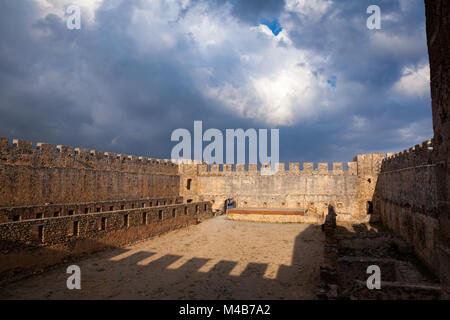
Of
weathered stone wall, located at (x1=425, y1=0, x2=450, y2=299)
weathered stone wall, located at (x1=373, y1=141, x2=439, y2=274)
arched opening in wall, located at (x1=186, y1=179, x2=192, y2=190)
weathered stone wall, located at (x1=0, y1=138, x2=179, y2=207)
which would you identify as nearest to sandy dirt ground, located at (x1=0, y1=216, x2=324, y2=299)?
weathered stone wall, located at (x1=373, y1=141, x2=439, y2=274)

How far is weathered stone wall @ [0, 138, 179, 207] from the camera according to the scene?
13.7m

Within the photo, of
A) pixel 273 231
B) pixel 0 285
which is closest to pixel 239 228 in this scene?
pixel 273 231

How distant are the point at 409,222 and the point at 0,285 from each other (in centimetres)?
1407

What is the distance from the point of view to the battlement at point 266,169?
2180cm

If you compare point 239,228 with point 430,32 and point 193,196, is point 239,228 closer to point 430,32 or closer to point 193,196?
point 193,196

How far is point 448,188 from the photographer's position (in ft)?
7.00

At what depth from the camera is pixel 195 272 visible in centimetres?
865

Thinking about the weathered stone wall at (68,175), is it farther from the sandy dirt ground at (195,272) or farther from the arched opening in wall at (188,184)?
the sandy dirt ground at (195,272)

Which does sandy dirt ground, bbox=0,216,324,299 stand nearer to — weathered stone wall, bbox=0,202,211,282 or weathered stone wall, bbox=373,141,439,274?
weathered stone wall, bbox=0,202,211,282

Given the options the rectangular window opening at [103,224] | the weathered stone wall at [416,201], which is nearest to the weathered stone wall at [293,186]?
the weathered stone wall at [416,201]

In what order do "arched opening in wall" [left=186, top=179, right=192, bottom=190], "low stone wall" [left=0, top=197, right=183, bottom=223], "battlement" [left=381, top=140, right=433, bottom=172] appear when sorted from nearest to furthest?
1. "battlement" [left=381, top=140, right=433, bottom=172]
2. "low stone wall" [left=0, top=197, right=183, bottom=223]
3. "arched opening in wall" [left=186, top=179, right=192, bottom=190]

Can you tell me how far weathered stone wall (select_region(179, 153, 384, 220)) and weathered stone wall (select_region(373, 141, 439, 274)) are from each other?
18.5 ft

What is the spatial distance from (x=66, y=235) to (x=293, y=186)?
57.4ft

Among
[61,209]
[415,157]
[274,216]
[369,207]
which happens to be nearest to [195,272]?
[415,157]
